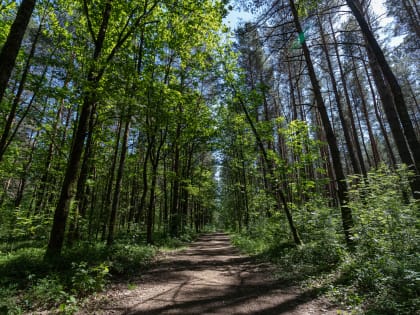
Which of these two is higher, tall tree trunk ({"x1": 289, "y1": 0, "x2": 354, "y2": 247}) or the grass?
tall tree trunk ({"x1": 289, "y1": 0, "x2": 354, "y2": 247})

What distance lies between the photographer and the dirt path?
14.2 ft

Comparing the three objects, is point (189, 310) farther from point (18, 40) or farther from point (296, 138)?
point (296, 138)

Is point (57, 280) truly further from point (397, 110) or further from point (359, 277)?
point (397, 110)

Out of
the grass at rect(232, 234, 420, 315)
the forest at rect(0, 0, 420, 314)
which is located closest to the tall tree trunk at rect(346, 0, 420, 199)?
the forest at rect(0, 0, 420, 314)

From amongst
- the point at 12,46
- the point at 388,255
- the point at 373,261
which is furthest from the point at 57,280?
the point at 388,255

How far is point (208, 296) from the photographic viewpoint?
5164mm

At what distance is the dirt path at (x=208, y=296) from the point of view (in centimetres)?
432

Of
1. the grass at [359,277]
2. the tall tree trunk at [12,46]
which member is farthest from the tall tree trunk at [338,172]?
the tall tree trunk at [12,46]

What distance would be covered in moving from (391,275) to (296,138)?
693 centimetres

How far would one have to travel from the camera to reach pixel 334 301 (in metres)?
4.43

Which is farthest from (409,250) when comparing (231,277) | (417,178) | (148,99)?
(148,99)

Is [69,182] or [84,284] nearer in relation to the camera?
[84,284]

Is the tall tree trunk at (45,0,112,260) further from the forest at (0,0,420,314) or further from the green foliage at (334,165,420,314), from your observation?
the green foliage at (334,165,420,314)

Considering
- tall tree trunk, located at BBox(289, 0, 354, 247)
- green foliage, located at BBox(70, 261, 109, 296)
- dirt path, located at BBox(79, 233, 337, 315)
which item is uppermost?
tall tree trunk, located at BBox(289, 0, 354, 247)
